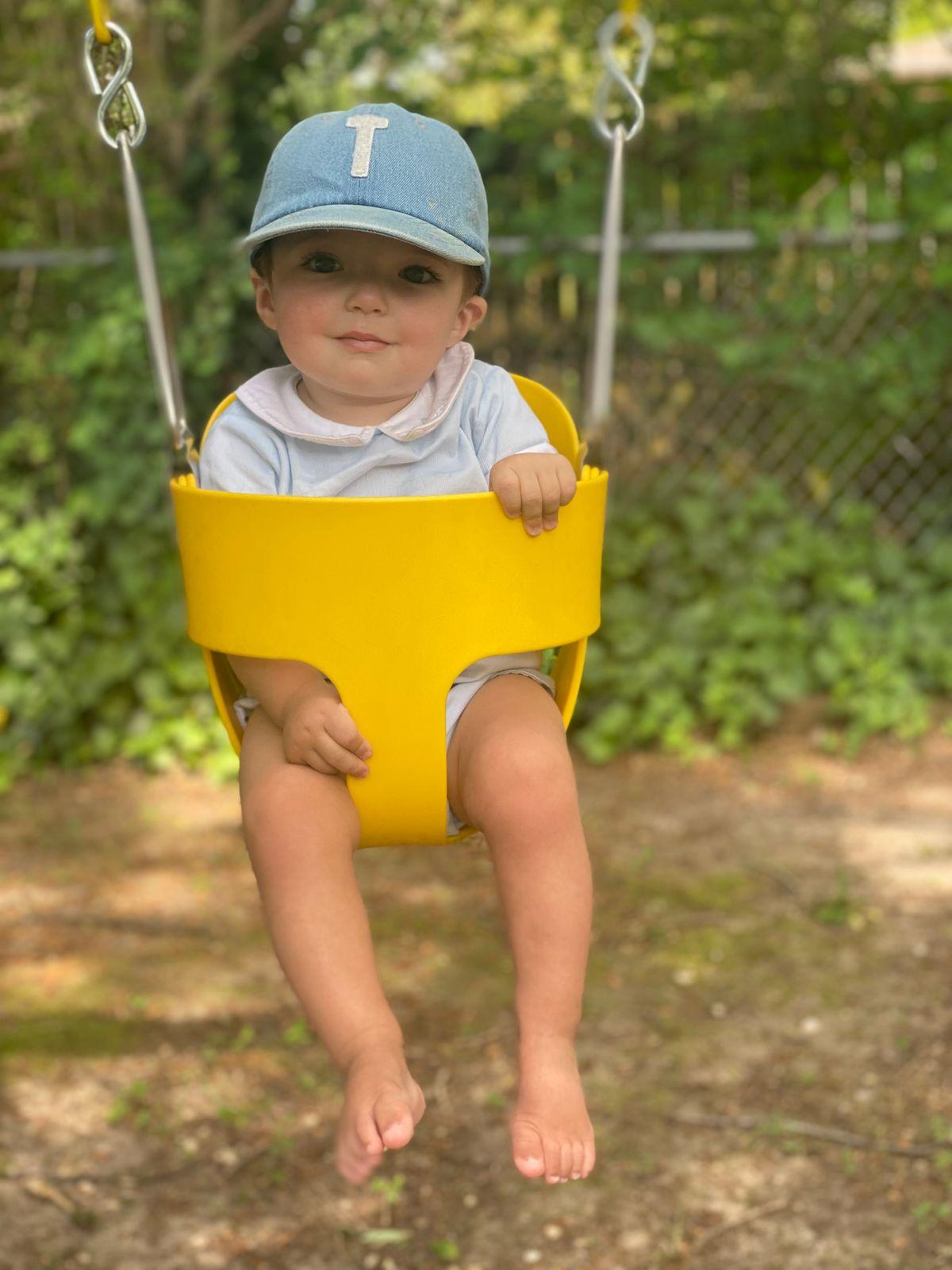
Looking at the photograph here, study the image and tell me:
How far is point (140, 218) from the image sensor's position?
75.8 inches

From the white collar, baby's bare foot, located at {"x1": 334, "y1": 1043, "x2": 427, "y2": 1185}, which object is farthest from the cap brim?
baby's bare foot, located at {"x1": 334, "y1": 1043, "x2": 427, "y2": 1185}

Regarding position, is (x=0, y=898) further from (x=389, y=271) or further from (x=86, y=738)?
(x=389, y=271)

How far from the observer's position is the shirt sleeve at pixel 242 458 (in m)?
1.86

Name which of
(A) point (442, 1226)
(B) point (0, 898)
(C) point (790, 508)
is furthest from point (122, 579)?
(A) point (442, 1226)

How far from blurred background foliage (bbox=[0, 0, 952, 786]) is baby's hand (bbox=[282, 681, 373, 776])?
3.32m

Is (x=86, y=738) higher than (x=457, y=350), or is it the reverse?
(x=457, y=350)

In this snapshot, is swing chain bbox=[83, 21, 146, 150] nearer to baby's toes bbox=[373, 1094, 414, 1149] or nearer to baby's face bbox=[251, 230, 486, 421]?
baby's face bbox=[251, 230, 486, 421]

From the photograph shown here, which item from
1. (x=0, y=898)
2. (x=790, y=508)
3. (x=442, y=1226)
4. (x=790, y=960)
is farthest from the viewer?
(x=790, y=508)

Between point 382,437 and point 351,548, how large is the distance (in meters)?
0.23

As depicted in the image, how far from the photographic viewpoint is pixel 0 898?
433 centimetres

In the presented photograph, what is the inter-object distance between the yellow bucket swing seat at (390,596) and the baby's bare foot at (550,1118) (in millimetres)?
314

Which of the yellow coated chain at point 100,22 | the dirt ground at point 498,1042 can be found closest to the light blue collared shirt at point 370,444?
the yellow coated chain at point 100,22

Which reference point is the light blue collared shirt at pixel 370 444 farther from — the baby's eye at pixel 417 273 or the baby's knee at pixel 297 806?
the baby's knee at pixel 297 806

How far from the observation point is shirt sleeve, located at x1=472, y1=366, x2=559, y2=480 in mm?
1900
